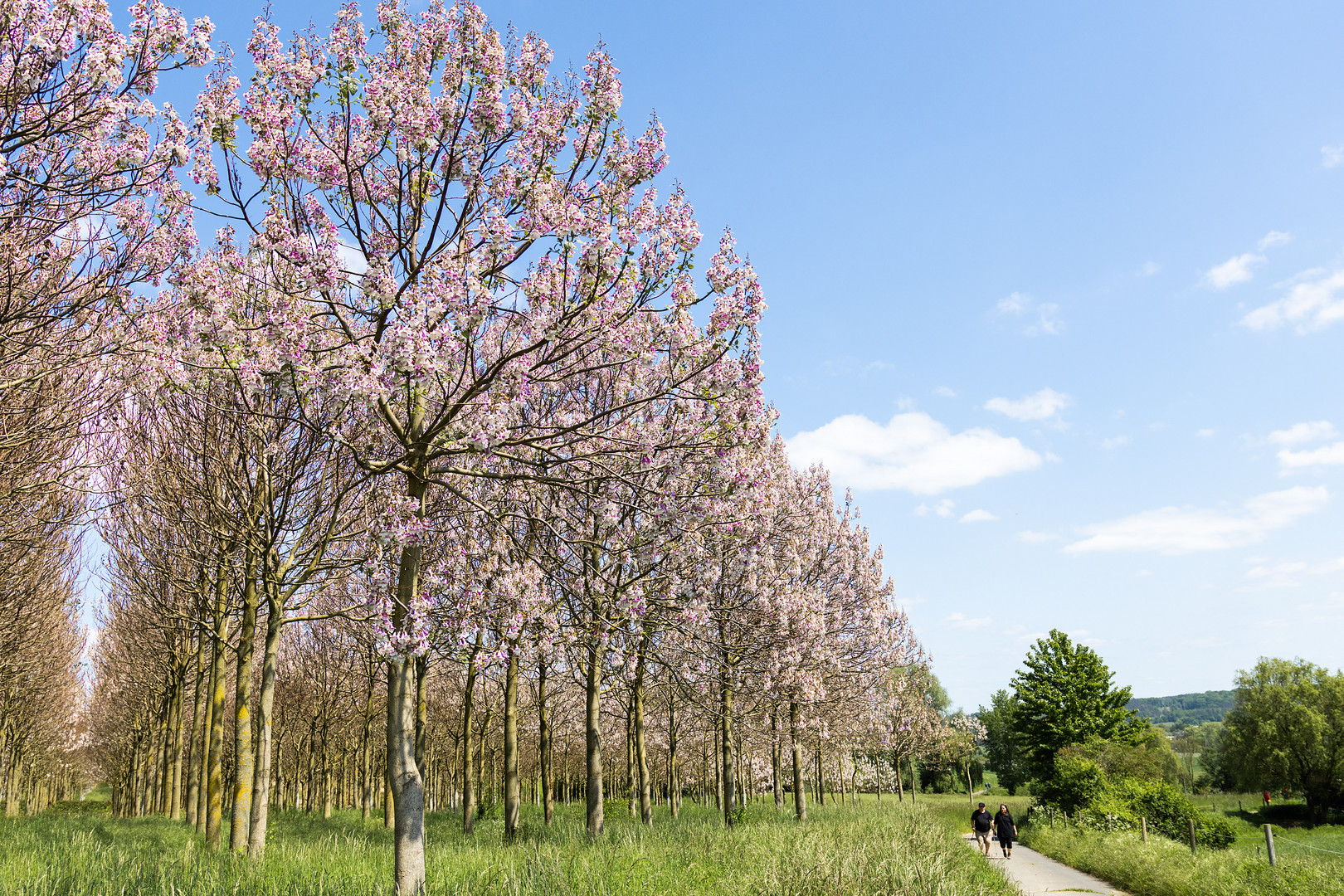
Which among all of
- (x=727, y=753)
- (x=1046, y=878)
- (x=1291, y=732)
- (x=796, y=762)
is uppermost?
(x=727, y=753)

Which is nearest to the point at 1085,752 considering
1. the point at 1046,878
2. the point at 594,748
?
the point at 1046,878

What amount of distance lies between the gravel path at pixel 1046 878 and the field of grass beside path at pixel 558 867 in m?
2.39

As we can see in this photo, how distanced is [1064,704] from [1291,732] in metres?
17.3

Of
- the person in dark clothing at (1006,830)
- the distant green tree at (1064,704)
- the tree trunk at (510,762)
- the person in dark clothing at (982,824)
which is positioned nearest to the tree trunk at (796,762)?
the person in dark clothing at (982,824)

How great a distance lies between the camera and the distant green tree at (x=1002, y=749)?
80.9 m

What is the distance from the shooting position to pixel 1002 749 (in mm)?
89875

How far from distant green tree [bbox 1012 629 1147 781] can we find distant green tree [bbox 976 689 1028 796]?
898 inches

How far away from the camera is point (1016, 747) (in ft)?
258

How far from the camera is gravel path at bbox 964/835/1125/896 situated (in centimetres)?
1494

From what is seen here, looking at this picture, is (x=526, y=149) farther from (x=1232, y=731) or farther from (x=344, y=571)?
(x=1232, y=731)

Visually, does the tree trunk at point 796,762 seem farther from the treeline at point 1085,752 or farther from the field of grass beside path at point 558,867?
the treeline at point 1085,752

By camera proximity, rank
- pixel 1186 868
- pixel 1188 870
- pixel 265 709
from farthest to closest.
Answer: pixel 1186 868 < pixel 1188 870 < pixel 265 709

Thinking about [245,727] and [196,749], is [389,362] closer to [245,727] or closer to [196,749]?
[245,727]

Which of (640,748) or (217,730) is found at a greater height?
(217,730)
